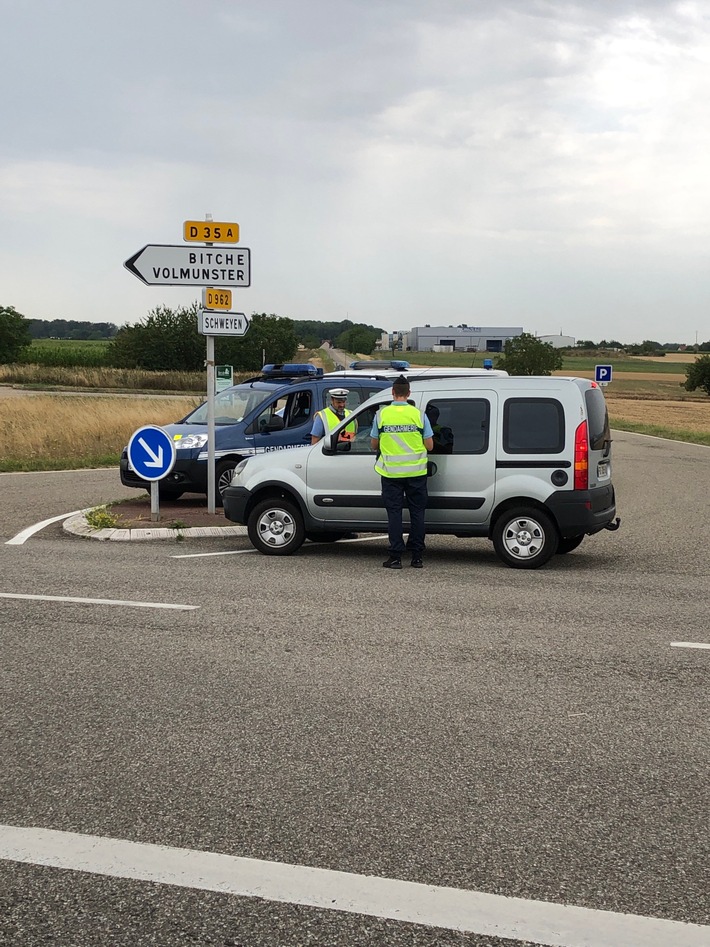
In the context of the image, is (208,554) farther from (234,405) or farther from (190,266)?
(234,405)

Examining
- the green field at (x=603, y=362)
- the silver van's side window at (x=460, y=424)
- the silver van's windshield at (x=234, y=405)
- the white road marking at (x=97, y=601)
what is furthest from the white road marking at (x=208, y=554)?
the green field at (x=603, y=362)

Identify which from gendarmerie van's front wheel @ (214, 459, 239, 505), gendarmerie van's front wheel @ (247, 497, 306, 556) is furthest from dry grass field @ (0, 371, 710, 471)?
gendarmerie van's front wheel @ (247, 497, 306, 556)

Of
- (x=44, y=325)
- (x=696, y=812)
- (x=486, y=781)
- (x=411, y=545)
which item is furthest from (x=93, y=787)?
(x=44, y=325)

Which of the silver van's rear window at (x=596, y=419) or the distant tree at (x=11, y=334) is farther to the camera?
the distant tree at (x=11, y=334)

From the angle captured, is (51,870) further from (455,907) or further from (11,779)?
(455,907)

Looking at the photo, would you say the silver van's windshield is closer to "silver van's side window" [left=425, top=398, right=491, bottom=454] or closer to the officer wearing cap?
the officer wearing cap

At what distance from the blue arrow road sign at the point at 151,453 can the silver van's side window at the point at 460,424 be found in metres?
3.59

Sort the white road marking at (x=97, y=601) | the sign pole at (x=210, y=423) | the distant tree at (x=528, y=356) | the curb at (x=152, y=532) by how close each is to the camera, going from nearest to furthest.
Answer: the white road marking at (x=97, y=601)
the curb at (x=152, y=532)
the sign pole at (x=210, y=423)
the distant tree at (x=528, y=356)

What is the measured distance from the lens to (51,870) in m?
3.48

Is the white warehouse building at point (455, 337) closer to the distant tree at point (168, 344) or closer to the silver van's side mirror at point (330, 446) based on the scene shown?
the distant tree at point (168, 344)

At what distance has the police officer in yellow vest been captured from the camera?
988 cm

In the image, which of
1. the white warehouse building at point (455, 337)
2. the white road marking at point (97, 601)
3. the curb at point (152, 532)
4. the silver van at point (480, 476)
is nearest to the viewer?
the white road marking at point (97, 601)

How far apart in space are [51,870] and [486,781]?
68.3 inches

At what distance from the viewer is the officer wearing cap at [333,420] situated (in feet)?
35.6
